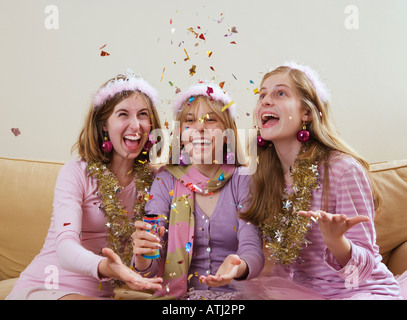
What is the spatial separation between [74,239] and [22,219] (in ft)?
2.39

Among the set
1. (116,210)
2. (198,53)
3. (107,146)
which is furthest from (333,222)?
(198,53)

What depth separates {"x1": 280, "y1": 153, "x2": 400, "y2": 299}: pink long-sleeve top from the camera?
1.32m

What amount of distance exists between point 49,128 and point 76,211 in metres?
0.99

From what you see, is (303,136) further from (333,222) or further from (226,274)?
(226,274)

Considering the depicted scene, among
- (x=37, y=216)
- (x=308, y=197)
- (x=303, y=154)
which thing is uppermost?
(x=303, y=154)

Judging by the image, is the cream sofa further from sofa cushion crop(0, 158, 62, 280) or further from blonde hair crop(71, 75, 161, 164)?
blonde hair crop(71, 75, 161, 164)

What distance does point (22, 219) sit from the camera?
1.98 metres

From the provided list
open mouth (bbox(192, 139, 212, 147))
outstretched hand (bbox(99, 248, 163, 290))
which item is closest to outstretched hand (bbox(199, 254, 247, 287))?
outstretched hand (bbox(99, 248, 163, 290))

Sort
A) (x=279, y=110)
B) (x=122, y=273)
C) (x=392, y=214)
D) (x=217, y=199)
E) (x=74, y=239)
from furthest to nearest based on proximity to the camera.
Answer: (x=392, y=214) → (x=217, y=199) → (x=279, y=110) → (x=74, y=239) → (x=122, y=273)

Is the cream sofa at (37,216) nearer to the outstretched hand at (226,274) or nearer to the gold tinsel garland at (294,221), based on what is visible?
the gold tinsel garland at (294,221)

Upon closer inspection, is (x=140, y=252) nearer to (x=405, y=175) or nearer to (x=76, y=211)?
(x=76, y=211)

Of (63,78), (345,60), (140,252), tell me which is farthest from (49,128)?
(345,60)

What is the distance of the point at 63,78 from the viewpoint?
2.23 meters

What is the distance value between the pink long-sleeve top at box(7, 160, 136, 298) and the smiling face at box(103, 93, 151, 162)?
0.49 ft
